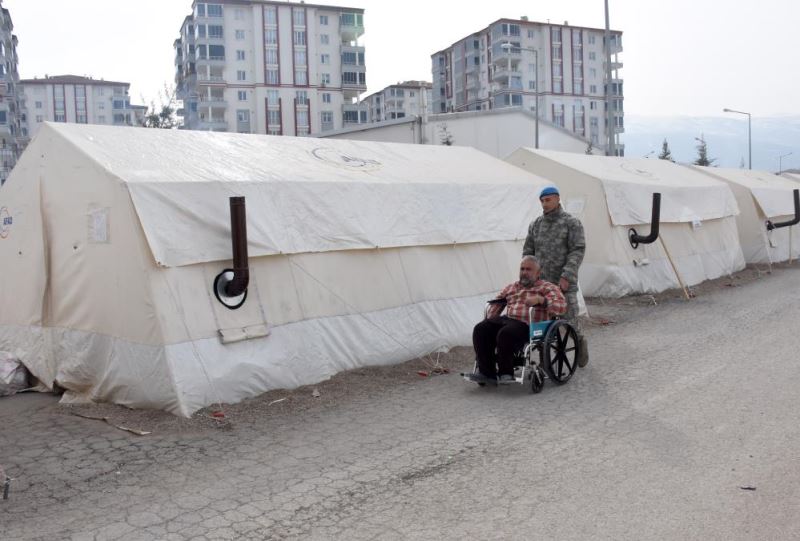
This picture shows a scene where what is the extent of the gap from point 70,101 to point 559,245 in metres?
110

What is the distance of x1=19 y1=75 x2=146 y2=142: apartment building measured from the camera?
103438mm

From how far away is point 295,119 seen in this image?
75750 millimetres

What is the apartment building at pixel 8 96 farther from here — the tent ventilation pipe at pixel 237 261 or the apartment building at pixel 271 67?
the tent ventilation pipe at pixel 237 261

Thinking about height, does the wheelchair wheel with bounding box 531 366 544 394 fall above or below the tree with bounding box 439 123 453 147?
below

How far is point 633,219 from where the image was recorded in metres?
14.7

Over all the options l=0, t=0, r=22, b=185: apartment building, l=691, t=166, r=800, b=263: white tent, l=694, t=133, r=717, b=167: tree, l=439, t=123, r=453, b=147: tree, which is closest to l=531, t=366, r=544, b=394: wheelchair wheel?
l=691, t=166, r=800, b=263: white tent

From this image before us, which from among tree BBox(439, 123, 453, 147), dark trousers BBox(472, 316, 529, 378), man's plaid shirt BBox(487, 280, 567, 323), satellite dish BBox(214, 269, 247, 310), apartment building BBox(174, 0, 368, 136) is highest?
apartment building BBox(174, 0, 368, 136)

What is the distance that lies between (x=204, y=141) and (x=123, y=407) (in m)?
3.34

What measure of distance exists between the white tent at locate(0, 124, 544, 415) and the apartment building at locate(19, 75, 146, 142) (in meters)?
101

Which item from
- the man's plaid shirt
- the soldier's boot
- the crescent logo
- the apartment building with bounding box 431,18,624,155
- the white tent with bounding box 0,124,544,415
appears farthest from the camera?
the apartment building with bounding box 431,18,624,155

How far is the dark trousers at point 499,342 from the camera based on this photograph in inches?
281

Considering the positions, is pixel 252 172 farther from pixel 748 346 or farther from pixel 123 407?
pixel 748 346

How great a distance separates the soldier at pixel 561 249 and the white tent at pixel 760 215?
13.9 meters

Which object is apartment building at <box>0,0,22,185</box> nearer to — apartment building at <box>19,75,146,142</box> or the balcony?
the balcony
